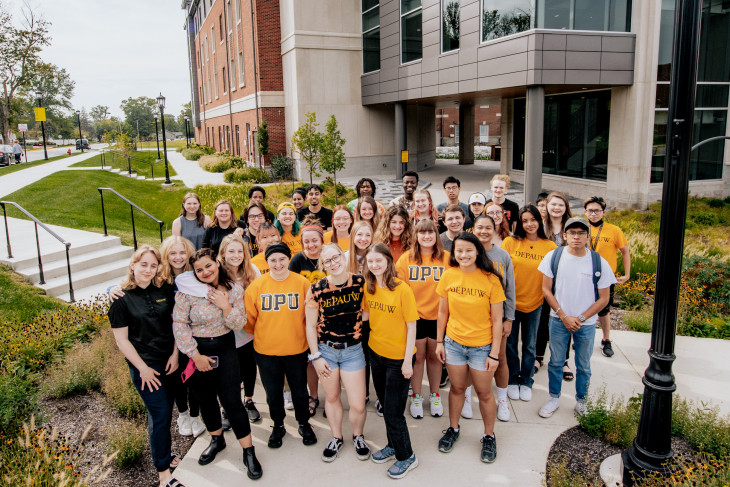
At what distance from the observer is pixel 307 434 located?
4723 millimetres

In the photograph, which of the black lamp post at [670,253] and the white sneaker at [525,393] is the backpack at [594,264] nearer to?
the black lamp post at [670,253]

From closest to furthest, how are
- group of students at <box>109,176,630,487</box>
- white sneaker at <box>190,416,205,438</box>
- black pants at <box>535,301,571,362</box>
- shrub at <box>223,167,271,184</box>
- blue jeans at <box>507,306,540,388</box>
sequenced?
group of students at <box>109,176,630,487</box> → white sneaker at <box>190,416,205,438</box> → blue jeans at <box>507,306,540,388</box> → black pants at <box>535,301,571,362</box> → shrub at <box>223,167,271,184</box>

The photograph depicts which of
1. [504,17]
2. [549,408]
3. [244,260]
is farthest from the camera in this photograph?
[504,17]

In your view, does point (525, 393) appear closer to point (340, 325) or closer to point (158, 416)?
point (340, 325)

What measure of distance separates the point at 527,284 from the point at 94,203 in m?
15.4

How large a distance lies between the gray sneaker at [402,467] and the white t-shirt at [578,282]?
2062mm

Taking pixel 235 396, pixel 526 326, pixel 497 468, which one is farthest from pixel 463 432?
pixel 235 396

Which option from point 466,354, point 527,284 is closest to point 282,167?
point 527,284

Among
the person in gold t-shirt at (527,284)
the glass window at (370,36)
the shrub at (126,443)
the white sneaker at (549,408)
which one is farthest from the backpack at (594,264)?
the glass window at (370,36)

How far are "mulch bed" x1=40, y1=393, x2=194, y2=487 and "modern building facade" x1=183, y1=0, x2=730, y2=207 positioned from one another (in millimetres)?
14765

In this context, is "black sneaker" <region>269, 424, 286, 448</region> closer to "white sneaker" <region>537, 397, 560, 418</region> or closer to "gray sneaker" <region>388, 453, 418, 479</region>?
"gray sneaker" <region>388, 453, 418, 479</region>

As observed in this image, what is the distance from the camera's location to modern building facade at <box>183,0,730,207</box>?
16.1m

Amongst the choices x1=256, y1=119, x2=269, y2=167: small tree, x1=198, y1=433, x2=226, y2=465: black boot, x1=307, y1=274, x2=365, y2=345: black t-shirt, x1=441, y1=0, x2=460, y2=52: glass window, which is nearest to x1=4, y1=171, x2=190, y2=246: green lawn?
x1=256, y1=119, x2=269, y2=167: small tree

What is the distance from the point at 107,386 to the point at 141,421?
2.30 ft
